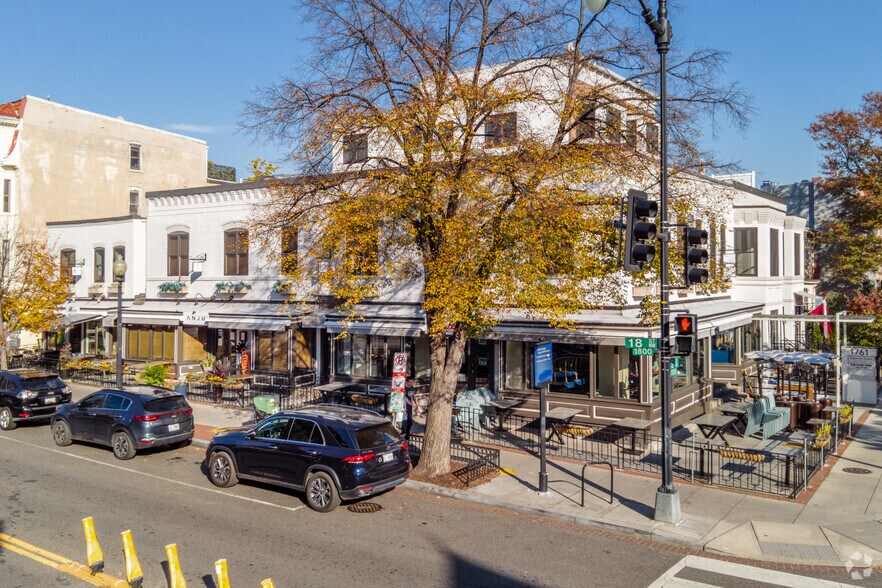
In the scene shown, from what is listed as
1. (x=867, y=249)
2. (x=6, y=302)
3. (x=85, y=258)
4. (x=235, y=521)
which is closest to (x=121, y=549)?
(x=235, y=521)

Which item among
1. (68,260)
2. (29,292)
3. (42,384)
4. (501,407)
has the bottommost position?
(501,407)

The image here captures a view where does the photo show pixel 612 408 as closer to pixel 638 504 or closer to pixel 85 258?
pixel 638 504

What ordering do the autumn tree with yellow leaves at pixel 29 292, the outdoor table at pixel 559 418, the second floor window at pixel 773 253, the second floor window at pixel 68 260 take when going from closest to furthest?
the outdoor table at pixel 559 418 < the second floor window at pixel 773 253 < the autumn tree with yellow leaves at pixel 29 292 < the second floor window at pixel 68 260

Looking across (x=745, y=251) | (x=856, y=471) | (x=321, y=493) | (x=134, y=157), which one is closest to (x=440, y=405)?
(x=321, y=493)

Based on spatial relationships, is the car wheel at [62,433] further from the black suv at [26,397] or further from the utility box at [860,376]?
the utility box at [860,376]

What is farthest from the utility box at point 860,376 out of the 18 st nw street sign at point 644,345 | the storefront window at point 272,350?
the storefront window at point 272,350

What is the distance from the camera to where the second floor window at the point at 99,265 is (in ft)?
109

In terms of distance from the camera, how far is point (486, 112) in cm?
1461

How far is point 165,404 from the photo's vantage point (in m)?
17.7

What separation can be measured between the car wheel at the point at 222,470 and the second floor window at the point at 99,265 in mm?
21860

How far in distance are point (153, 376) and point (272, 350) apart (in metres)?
4.37

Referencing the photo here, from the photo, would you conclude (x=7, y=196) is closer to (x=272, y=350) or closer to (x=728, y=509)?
(x=272, y=350)

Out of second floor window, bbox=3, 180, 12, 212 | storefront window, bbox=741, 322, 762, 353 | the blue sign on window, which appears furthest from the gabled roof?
storefront window, bbox=741, 322, 762, 353

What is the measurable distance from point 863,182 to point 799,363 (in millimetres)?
18442
